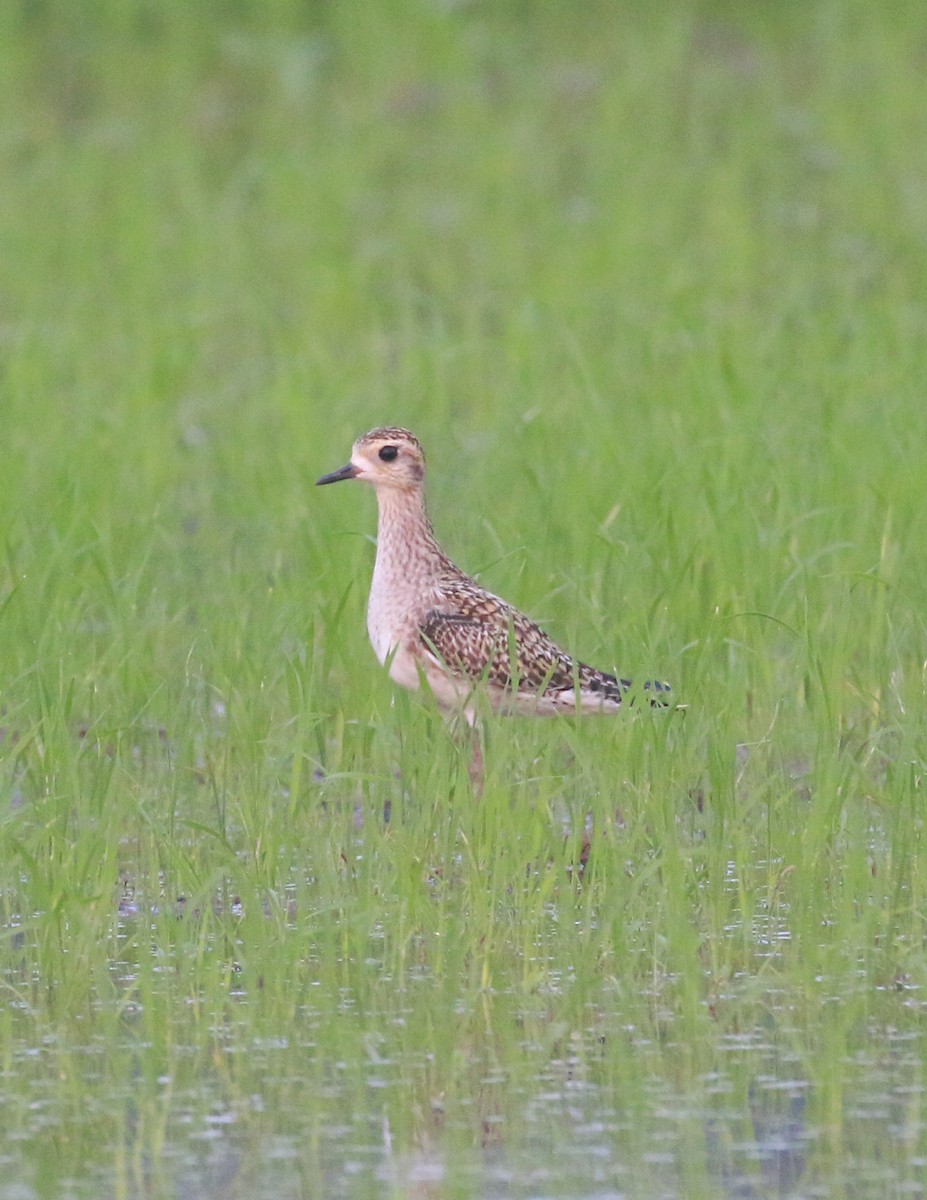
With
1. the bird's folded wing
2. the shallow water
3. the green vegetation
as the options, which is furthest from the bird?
the shallow water

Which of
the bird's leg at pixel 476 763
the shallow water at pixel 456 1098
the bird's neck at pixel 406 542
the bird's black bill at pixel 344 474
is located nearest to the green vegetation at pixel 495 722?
the shallow water at pixel 456 1098

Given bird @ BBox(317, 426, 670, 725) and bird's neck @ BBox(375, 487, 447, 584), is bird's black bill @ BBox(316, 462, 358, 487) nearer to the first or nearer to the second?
bird @ BBox(317, 426, 670, 725)

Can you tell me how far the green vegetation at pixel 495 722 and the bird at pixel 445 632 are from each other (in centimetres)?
20

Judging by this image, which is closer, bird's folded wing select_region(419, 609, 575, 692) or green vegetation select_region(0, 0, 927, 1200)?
green vegetation select_region(0, 0, 927, 1200)

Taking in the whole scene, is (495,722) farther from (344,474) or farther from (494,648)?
(344,474)

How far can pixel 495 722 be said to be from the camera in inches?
264

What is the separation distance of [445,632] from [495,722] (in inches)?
37.8

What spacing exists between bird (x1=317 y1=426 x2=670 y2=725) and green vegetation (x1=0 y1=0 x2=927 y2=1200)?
20 centimetres

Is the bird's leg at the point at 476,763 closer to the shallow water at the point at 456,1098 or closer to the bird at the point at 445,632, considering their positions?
the bird at the point at 445,632

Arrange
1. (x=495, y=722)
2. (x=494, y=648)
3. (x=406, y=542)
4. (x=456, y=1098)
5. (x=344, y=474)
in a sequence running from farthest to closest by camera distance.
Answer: (x=344, y=474), (x=406, y=542), (x=494, y=648), (x=495, y=722), (x=456, y=1098)

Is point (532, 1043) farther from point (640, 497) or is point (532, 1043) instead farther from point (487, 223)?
point (487, 223)

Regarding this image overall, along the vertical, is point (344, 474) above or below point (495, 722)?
above

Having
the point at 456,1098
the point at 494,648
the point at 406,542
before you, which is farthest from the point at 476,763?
the point at 456,1098

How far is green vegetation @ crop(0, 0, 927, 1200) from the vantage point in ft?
17.0
